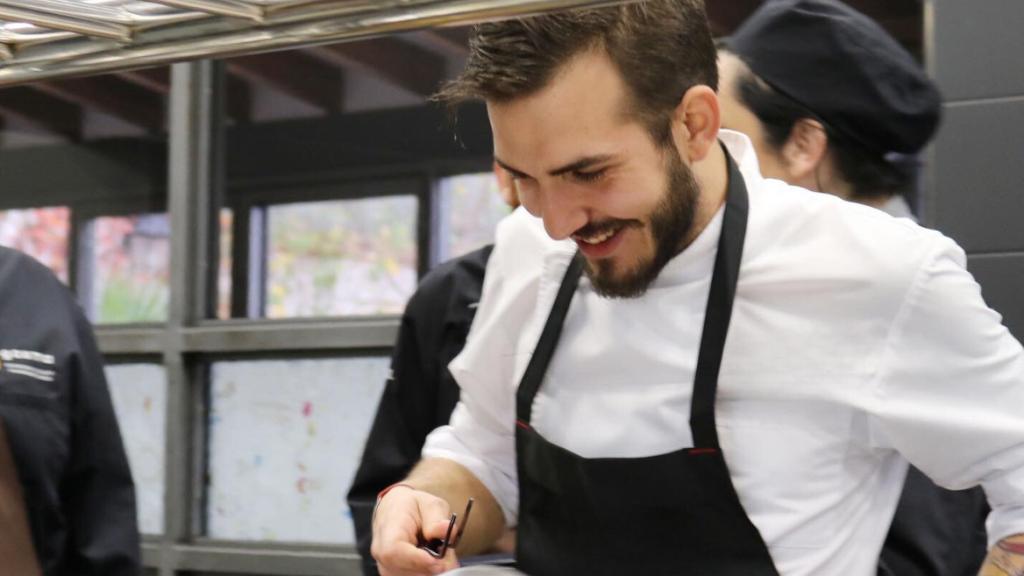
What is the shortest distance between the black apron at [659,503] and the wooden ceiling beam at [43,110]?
3026 millimetres

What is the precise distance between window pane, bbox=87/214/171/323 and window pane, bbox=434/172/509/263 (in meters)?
0.82

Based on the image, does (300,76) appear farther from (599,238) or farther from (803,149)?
(599,238)

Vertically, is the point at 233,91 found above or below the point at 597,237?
above

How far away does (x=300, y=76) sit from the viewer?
3.76 m

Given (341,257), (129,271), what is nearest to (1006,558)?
(341,257)

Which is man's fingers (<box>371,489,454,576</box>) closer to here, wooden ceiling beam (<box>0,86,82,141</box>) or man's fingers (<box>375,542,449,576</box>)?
man's fingers (<box>375,542,449,576</box>)

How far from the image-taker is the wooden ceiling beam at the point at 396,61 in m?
3.46

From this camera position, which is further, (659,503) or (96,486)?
(96,486)

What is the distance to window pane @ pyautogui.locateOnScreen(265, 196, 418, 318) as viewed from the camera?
3.35 m

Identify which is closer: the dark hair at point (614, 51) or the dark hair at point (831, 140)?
the dark hair at point (614, 51)

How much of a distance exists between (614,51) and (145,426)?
253cm

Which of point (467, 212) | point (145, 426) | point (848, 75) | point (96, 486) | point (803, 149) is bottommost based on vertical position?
point (145, 426)

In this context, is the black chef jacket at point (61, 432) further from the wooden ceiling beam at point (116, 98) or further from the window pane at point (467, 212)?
the wooden ceiling beam at point (116, 98)

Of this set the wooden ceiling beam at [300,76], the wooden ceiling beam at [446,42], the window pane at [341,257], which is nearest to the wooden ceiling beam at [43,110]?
the wooden ceiling beam at [300,76]
